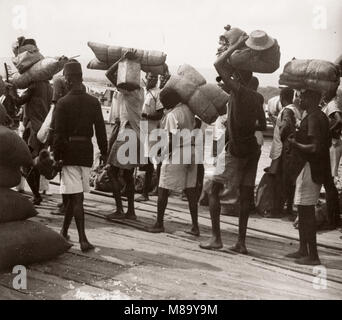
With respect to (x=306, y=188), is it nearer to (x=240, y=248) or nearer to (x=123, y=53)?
(x=240, y=248)

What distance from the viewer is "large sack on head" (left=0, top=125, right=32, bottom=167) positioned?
5.29 m

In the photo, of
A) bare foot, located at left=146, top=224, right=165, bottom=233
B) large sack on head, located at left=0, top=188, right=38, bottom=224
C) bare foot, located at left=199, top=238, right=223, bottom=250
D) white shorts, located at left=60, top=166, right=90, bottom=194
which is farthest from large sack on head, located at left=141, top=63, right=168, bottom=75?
large sack on head, located at left=0, top=188, right=38, bottom=224

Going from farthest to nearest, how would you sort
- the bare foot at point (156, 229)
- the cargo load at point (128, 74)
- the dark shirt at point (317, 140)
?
the cargo load at point (128, 74) < the bare foot at point (156, 229) < the dark shirt at point (317, 140)

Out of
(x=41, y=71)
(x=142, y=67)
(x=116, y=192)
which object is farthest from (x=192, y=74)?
(x=41, y=71)

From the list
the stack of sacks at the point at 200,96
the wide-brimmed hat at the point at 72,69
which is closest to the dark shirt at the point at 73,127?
the wide-brimmed hat at the point at 72,69

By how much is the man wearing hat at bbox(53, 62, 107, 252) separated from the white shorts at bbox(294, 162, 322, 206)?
2107mm

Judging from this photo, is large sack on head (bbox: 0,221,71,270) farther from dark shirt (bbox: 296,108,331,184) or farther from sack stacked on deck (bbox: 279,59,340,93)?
sack stacked on deck (bbox: 279,59,340,93)

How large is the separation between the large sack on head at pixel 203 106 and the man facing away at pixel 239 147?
54 centimetres

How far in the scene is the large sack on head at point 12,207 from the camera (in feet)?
17.7

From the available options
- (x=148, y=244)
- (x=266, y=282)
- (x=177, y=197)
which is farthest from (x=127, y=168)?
(x=266, y=282)

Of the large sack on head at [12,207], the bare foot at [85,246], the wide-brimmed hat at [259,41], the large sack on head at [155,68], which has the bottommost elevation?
the bare foot at [85,246]

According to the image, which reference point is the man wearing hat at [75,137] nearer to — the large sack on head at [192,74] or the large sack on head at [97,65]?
the large sack on head at [192,74]

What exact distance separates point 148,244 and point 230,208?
222 cm

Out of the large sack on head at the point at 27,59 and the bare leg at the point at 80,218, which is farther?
the large sack on head at the point at 27,59
